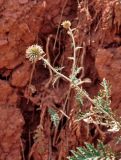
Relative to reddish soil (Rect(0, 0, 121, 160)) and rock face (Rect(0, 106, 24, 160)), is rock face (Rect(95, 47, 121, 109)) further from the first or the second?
rock face (Rect(0, 106, 24, 160))

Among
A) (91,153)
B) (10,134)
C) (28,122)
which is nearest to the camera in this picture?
(91,153)

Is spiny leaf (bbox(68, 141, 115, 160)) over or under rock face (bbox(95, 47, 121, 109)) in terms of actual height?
under

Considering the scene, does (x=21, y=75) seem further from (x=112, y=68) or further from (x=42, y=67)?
(x=112, y=68)

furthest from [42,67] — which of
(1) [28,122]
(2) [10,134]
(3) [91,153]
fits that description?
(3) [91,153]

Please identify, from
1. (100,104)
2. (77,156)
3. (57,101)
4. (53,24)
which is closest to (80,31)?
(53,24)

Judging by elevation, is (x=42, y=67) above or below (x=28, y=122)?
above

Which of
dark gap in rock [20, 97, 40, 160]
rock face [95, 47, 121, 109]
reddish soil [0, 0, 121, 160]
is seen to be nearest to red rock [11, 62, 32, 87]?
reddish soil [0, 0, 121, 160]

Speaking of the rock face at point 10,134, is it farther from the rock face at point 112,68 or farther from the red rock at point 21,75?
the rock face at point 112,68

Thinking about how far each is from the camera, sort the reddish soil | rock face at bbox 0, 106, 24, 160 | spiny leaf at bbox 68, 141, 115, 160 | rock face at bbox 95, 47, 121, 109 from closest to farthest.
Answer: spiny leaf at bbox 68, 141, 115, 160 < rock face at bbox 95, 47, 121, 109 < the reddish soil < rock face at bbox 0, 106, 24, 160

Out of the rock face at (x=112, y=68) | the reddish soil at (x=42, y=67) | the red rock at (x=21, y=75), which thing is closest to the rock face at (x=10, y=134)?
the reddish soil at (x=42, y=67)
